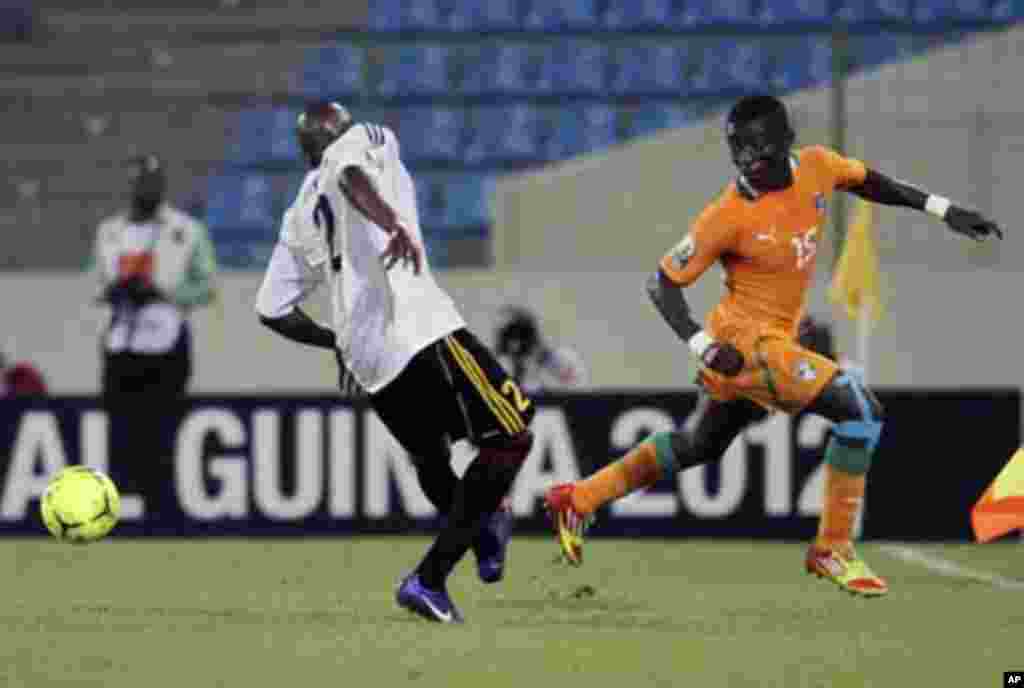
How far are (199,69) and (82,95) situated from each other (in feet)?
2.90

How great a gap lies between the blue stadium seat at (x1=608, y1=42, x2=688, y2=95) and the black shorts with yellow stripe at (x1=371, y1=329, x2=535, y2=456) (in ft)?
36.3

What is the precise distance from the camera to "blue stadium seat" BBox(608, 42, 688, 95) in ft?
64.5

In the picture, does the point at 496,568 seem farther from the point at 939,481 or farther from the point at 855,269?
the point at 855,269

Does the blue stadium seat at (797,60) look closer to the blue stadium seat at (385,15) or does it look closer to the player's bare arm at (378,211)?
the blue stadium seat at (385,15)

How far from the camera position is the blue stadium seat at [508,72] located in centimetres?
1962

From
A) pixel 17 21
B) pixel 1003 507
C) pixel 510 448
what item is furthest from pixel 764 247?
pixel 17 21

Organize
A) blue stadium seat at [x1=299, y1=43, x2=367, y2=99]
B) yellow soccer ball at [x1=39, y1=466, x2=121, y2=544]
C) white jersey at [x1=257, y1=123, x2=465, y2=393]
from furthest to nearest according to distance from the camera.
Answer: blue stadium seat at [x1=299, y1=43, x2=367, y2=99] → yellow soccer ball at [x1=39, y1=466, x2=121, y2=544] → white jersey at [x1=257, y1=123, x2=465, y2=393]

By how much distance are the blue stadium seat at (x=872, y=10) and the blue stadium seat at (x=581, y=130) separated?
189 cm

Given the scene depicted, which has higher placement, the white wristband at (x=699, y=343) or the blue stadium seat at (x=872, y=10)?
the blue stadium seat at (x=872, y=10)

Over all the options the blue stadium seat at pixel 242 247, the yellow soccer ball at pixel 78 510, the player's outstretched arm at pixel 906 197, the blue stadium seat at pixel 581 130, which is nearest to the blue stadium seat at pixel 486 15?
the blue stadium seat at pixel 581 130

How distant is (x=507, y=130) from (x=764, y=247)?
9794mm

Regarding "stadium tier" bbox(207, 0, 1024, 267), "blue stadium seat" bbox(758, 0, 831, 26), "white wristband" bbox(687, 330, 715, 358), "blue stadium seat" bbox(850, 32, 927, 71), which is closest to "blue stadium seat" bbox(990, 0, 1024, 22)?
"stadium tier" bbox(207, 0, 1024, 267)

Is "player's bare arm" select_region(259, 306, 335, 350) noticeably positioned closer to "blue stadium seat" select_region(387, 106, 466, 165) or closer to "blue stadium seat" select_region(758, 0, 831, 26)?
"blue stadium seat" select_region(387, 106, 466, 165)

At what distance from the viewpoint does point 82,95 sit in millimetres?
19188
